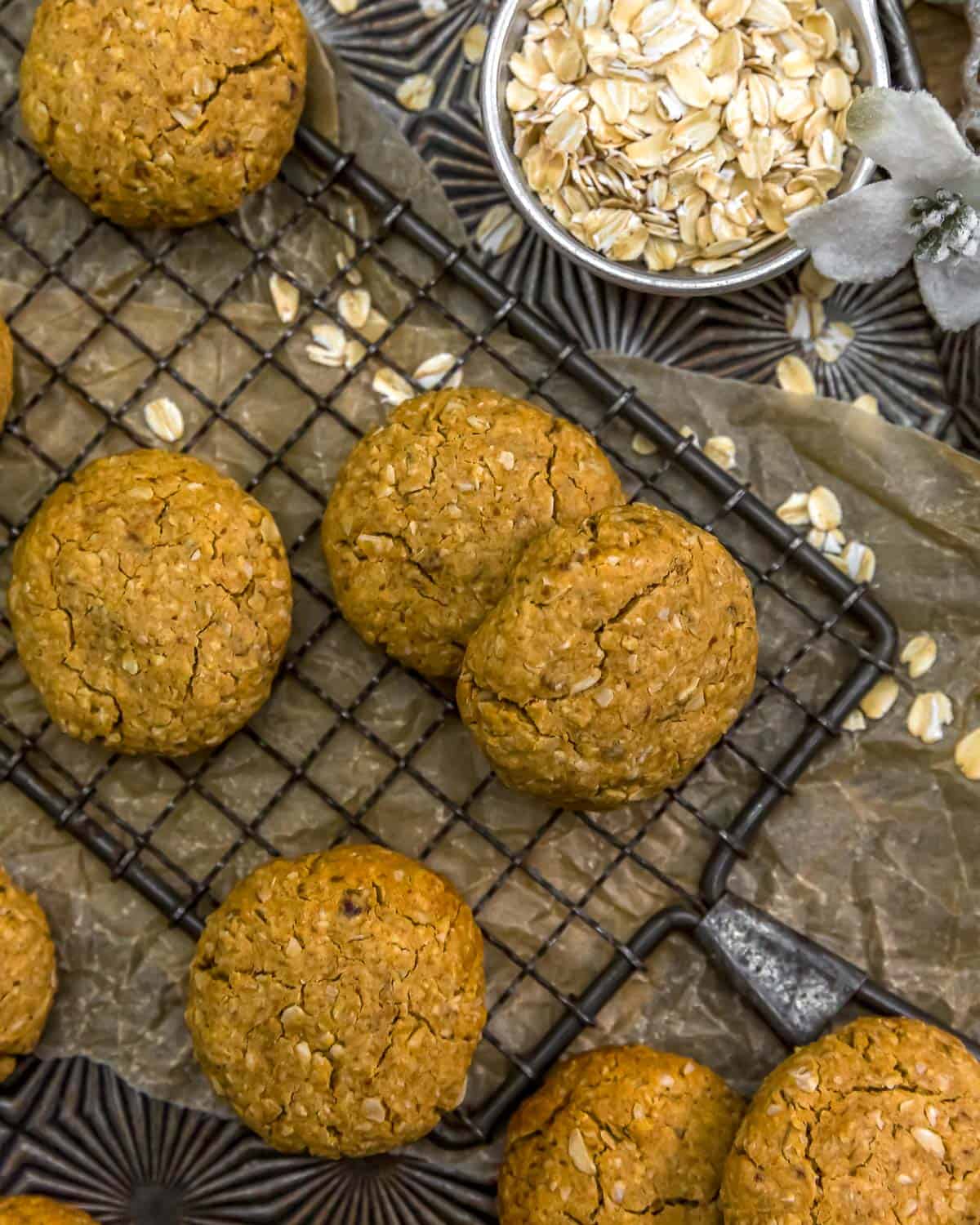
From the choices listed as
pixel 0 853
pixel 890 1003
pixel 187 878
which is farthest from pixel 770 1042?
pixel 0 853

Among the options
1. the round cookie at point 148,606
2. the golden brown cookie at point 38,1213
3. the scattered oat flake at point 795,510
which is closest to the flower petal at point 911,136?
the scattered oat flake at point 795,510

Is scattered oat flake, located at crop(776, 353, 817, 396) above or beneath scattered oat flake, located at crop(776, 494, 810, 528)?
above

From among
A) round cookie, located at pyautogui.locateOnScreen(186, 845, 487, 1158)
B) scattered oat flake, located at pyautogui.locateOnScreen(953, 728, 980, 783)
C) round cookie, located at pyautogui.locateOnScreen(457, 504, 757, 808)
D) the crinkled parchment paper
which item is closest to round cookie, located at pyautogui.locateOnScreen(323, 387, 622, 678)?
round cookie, located at pyautogui.locateOnScreen(457, 504, 757, 808)

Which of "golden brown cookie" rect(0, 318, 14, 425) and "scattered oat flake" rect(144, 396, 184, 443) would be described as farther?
"scattered oat flake" rect(144, 396, 184, 443)

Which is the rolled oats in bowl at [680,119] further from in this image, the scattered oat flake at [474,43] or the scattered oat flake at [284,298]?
the scattered oat flake at [284,298]

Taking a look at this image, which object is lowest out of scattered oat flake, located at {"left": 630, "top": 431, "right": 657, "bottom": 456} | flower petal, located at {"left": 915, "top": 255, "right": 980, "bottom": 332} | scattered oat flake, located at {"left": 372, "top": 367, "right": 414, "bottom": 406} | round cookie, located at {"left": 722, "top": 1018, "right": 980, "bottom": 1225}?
round cookie, located at {"left": 722, "top": 1018, "right": 980, "bottom": 1225}

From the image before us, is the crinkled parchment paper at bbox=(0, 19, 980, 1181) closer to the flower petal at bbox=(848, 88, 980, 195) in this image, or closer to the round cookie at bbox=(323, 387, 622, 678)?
the round cookie at bbox=(323, 387, 622, 678)
